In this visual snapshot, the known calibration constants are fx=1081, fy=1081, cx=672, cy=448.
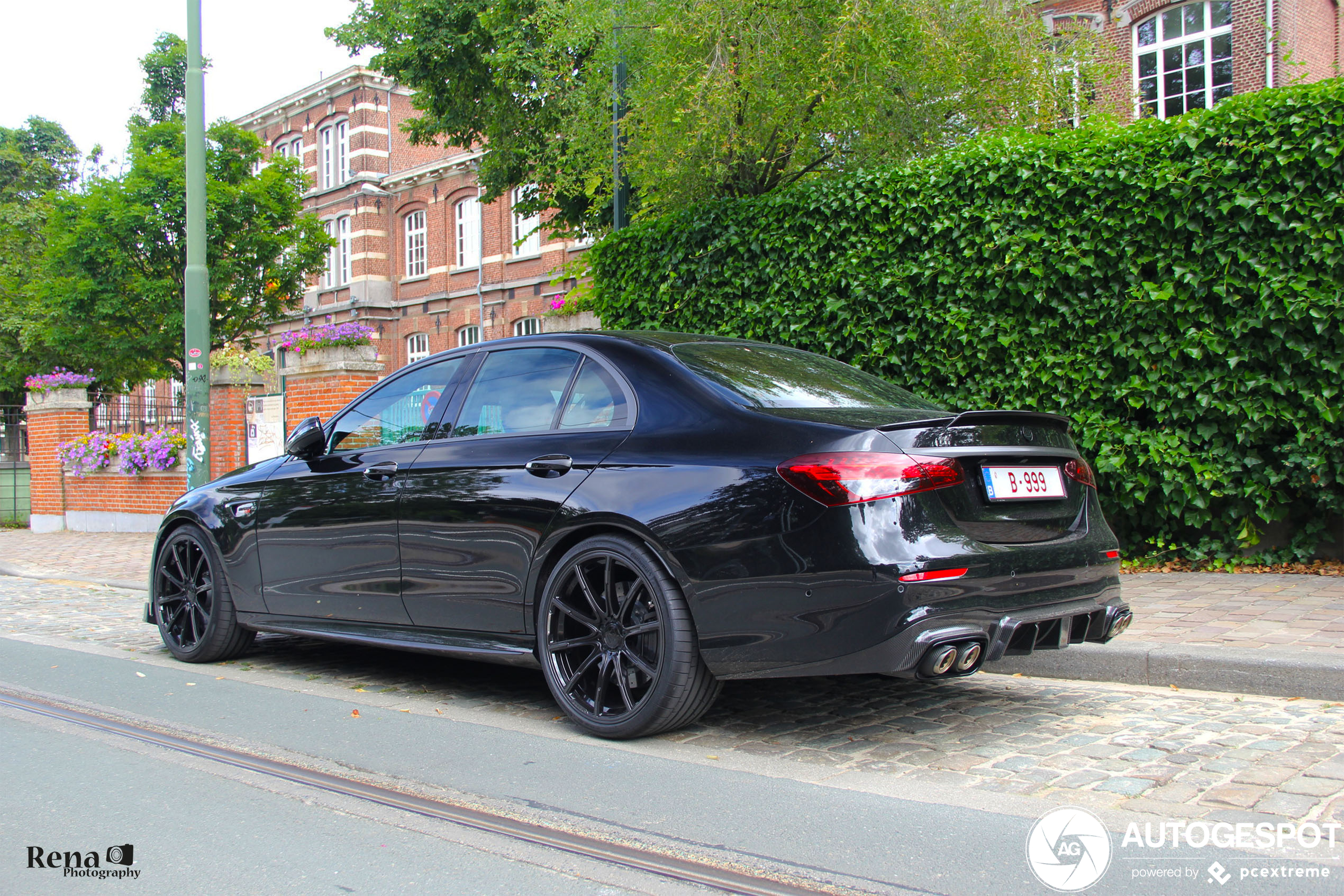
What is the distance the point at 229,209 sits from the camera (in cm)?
2184

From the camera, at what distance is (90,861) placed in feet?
10.1

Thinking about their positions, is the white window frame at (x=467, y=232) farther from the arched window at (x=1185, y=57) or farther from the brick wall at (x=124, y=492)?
the arched window at (x=1185, y=57)

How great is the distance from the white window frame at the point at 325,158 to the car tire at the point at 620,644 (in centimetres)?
3895

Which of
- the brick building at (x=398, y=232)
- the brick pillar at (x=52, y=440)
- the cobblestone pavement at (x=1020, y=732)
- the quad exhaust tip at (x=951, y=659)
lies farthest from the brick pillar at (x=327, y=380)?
the brick building at (x=398, y=232)

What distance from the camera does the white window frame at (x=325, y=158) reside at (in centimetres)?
4000

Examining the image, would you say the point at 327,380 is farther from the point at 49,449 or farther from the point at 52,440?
the point at 49,449

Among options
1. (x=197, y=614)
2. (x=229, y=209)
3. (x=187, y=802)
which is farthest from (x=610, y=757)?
(x=229, y=209)

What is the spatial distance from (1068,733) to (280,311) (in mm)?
22779

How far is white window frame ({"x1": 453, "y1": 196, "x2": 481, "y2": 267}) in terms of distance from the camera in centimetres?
3519

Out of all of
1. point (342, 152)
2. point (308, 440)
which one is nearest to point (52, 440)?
point (308, 440)

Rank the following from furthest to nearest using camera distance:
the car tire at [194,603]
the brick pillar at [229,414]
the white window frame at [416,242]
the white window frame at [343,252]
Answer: the white window frame at [343,252]
the white window frame at [416,242]
the brick pillar at [229,414]
the car tire at [194,603]

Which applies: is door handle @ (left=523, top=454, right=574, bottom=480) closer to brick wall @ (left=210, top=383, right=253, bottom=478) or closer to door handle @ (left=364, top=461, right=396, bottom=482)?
door handle @ (left=364, top=461, right=396, bottom=482)

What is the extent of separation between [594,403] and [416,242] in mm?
34949

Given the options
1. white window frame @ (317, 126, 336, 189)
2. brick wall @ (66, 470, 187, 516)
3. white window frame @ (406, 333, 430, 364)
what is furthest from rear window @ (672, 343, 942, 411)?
white window frame @ (317, 126, 336, 189)
